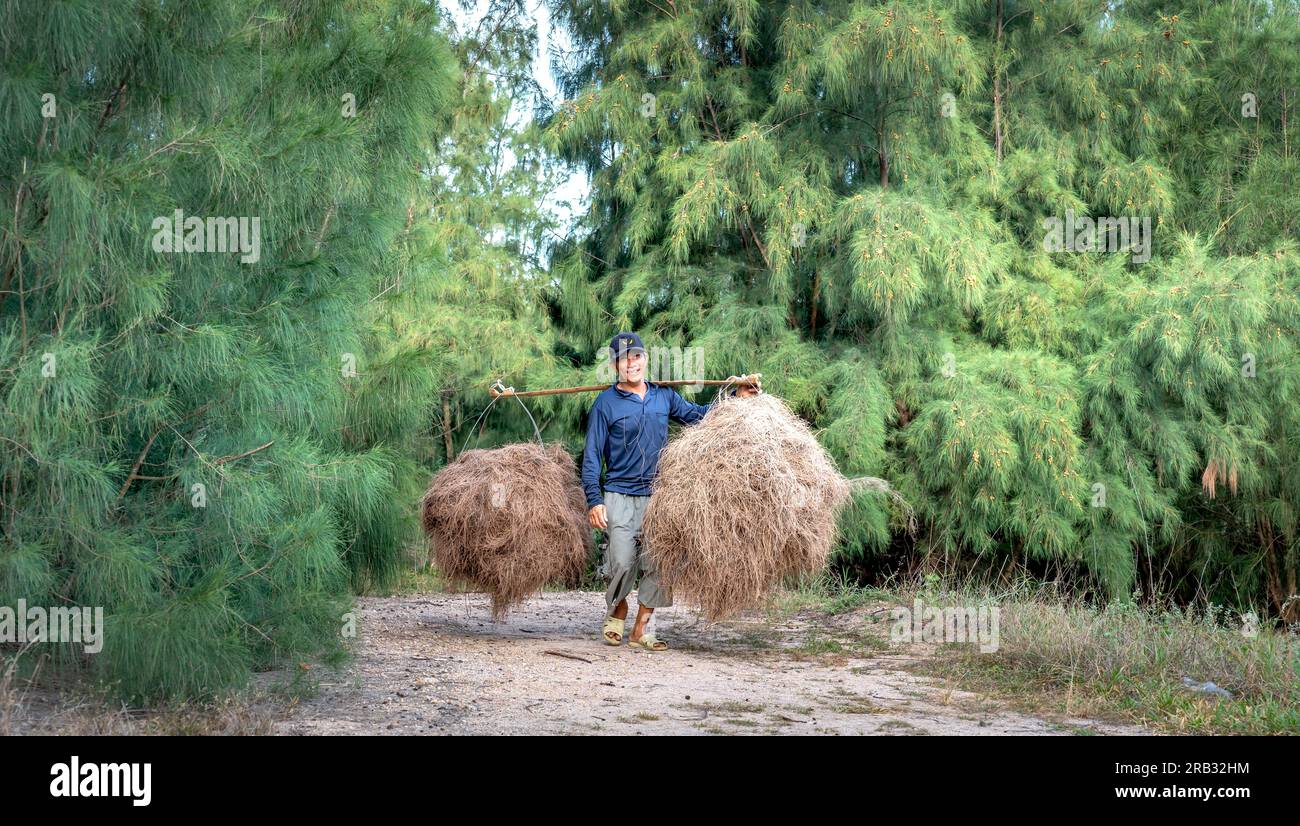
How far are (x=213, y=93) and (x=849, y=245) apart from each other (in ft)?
19.0

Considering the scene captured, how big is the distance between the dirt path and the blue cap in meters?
1.79

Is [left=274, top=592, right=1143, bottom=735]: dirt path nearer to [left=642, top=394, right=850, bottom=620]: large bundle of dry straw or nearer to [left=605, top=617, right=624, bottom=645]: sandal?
[left=605, top=617, right=624, bottom=645]: sandal

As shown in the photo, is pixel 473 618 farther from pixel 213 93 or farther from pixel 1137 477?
pixel 1137 477

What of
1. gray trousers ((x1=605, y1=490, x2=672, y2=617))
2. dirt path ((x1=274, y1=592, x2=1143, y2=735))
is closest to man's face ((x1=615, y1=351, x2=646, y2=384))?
gray trousers ((x1=605, y1=490, x2=672, y2=617))

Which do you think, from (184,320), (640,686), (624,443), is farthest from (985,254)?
(184,320)

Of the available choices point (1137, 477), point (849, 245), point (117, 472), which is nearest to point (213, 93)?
point (117, 472)

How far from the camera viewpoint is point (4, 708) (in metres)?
4.10

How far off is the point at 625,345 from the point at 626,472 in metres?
0.79

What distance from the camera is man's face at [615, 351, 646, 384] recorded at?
276 inches

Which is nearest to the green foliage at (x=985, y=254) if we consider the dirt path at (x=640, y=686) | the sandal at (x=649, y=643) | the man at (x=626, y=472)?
the dirt path at (x=640, y=686)

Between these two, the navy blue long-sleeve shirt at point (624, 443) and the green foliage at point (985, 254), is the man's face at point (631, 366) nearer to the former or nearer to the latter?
the navy blue long-sleeve shirt at point (624, 443)

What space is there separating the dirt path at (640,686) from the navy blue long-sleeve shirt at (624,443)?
993mm

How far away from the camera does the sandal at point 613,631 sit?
701 cm

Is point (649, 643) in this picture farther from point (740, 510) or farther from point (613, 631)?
→ point (740, 510)
